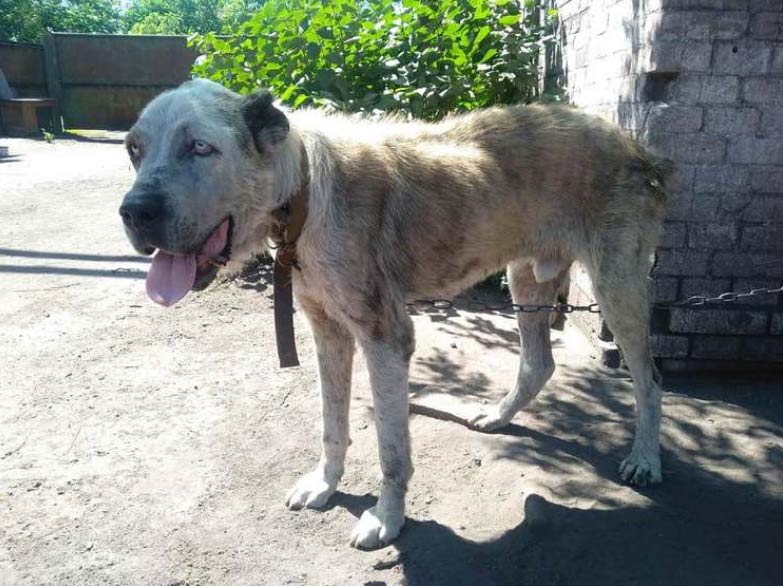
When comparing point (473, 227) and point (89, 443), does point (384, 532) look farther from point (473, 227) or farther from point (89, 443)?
point (89, 443)

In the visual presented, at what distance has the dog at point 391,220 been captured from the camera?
261cm

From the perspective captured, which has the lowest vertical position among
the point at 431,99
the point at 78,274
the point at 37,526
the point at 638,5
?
the point at 37,526

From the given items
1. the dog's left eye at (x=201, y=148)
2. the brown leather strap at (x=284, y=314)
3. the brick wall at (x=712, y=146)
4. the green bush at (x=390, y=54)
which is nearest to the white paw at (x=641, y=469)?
the brick wall at (x=712, y=146)

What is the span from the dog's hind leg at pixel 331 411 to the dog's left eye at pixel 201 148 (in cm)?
104

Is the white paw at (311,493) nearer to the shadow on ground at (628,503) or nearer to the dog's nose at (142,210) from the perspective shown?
the shadow on ground at (628,503)

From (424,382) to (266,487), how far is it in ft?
5.03

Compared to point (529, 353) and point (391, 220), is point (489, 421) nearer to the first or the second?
point (529, 353)

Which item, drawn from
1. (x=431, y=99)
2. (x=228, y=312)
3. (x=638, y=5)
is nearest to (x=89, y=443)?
(x=228, y=312)

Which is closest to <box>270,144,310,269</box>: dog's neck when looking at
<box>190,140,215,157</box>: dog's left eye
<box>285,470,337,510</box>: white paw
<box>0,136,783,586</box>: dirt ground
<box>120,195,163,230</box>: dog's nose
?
<box>190,140,215,157</box>: dog's left eye

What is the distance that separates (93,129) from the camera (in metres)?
20.8

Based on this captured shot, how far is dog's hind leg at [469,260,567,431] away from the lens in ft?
13.4

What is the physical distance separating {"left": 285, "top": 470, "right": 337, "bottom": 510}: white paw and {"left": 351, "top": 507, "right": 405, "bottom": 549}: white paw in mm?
296

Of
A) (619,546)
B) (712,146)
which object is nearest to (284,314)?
(619,546)

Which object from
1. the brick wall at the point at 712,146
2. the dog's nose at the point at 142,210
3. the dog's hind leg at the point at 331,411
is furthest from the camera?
the brick wall at the point at 712,146
